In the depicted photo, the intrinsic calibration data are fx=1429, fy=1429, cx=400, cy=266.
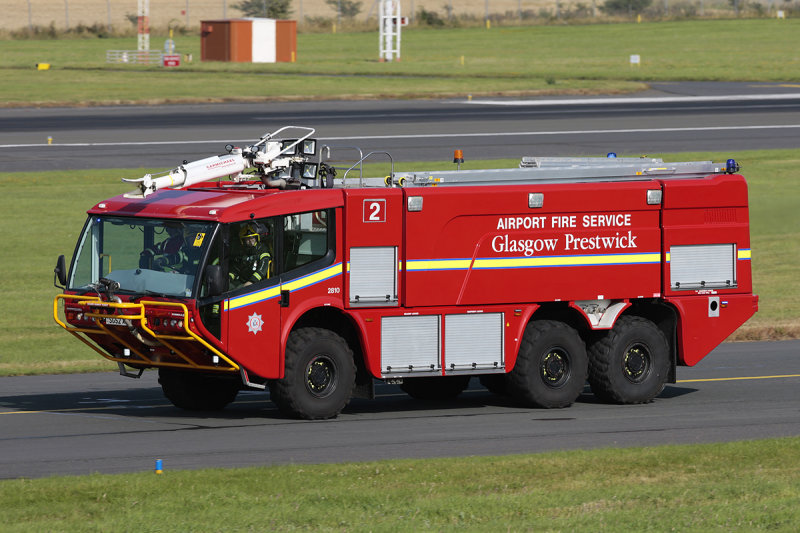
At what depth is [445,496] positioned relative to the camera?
42.2 feet

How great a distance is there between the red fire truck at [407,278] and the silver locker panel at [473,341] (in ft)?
0.08

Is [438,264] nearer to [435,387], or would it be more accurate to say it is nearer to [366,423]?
[366,423]

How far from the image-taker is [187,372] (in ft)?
59.3

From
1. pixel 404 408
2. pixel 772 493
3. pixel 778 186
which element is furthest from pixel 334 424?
pixel 778 186

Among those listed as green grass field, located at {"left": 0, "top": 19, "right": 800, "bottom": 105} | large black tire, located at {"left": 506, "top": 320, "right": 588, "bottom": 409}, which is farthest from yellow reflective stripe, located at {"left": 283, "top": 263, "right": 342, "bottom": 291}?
green grass field, located at {"left": 0, "top": 19, "right": 800, "bottom": 105}

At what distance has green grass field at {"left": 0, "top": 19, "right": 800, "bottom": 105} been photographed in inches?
2751

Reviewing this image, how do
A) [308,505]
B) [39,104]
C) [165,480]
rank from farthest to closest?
[39,104], [165,480], [308,505]

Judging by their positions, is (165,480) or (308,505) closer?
(308,505)

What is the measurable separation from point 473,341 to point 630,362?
2.48 meters

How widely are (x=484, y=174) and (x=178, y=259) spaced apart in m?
4.14

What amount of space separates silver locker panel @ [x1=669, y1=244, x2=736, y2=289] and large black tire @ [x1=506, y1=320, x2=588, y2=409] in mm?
1702

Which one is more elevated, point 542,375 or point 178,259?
point 178,259

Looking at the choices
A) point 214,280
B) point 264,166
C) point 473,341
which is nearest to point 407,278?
point 473,341

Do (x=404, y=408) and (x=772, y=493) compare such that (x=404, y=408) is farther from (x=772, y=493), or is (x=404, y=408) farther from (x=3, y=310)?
(x=3, y=310)
